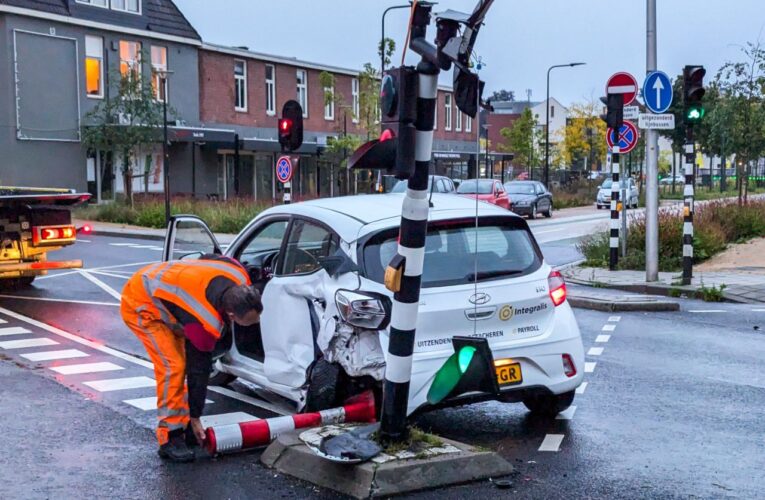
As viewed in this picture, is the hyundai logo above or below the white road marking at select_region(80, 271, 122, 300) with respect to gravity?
above

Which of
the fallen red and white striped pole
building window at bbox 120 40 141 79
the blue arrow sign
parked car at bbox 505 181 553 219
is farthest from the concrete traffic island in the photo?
parked car at bbox 505 181 553 219

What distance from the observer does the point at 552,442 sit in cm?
677

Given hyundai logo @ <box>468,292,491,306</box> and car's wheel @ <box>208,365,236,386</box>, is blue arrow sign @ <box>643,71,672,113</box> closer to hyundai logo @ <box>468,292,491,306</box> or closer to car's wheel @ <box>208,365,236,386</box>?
car's wheel @ <box>208,365,236,386</box>

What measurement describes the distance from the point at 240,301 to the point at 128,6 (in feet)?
117

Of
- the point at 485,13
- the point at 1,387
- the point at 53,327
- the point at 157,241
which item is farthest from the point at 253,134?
the point at 485,13

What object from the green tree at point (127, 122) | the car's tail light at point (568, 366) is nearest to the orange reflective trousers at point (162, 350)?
the car's tail light at point (568, 366)

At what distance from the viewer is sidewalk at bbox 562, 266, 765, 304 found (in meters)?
14.9

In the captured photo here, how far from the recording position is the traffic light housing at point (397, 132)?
568 cm

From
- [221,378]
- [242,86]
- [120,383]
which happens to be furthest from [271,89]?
[221,378]

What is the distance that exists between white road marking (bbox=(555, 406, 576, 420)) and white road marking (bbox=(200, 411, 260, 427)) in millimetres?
2340

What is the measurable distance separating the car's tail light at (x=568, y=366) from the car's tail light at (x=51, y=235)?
31.9ft

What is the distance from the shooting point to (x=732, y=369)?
9344 mm

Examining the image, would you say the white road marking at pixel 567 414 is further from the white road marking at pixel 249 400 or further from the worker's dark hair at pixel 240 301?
the worker's dark hair at pixel 240 301

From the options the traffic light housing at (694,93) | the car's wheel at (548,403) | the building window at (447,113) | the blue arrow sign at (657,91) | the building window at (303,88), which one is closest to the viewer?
the car's wheel at (548,403)
